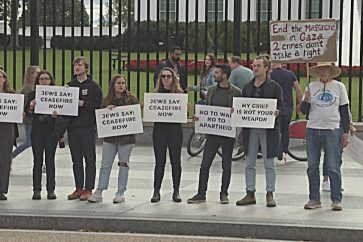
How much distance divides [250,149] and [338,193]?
116 centimetres

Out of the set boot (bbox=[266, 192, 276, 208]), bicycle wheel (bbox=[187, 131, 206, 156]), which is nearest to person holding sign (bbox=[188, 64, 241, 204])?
boot (bbox=[266, 192, 276, 208])

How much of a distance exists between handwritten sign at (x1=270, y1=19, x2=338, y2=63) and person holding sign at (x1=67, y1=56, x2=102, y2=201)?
256cm

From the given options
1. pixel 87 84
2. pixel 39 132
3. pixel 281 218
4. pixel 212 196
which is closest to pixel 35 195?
pixel 39 132

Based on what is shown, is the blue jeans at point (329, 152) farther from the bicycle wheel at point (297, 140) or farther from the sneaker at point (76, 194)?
the bicycle wheel at point (297, 140)

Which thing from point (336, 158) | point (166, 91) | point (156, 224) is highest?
point (166, 91)

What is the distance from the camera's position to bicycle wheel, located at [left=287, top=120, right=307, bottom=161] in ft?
45.5

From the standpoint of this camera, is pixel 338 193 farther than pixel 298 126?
No

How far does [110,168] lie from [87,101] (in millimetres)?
872

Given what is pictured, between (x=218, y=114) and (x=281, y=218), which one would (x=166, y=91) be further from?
(x=281, y=218)

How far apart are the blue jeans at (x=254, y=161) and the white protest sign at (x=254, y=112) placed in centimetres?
11

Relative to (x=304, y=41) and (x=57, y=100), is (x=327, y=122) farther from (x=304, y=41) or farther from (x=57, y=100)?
(x=57, y=100)

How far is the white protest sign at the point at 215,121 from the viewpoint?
10.5 meters

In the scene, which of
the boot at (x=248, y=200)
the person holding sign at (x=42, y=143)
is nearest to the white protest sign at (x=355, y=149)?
the boot at (x=248, y=200)

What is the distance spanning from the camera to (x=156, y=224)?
946 cm
